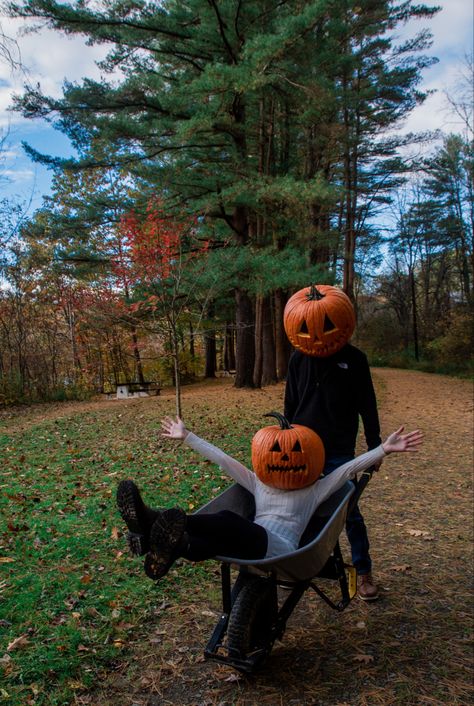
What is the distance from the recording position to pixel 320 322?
9.12 ft

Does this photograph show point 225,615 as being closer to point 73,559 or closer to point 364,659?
point 364,659

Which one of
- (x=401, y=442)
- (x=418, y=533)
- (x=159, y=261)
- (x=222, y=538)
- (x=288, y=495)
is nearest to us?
(x=222, y=538)

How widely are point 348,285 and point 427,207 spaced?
50.6 ft

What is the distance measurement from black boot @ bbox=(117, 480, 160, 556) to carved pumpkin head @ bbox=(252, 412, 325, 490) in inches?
27.3

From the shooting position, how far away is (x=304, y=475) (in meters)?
2.55

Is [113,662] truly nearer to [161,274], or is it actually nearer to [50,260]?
[161,274]

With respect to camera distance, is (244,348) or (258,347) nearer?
(258,347)

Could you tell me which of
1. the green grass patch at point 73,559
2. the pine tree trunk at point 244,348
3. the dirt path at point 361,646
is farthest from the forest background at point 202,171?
the dirt path at point 361,646

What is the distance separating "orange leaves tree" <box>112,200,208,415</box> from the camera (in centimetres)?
1050

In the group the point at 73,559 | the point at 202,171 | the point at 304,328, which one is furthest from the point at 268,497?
the point at 202,171

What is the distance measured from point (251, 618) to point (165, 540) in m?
0.56

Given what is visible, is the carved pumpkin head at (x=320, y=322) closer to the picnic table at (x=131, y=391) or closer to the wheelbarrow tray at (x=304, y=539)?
the wheelbarrow tray at (x=304, y=539)

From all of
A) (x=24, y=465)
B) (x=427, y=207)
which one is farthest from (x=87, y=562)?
(x=427, y=207)

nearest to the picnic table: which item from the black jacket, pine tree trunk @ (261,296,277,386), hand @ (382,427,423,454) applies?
pine tree trunk @ (261,296,277,386)
